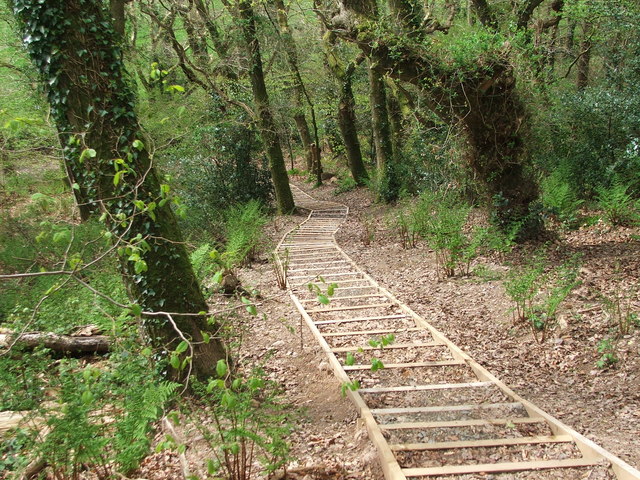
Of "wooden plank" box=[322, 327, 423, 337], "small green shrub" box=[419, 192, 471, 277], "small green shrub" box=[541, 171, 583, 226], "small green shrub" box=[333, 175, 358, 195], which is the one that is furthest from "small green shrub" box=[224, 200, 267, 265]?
"small green shrub" box=[333, 175, 358, 195]

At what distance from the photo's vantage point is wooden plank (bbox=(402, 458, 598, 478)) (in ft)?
9.09

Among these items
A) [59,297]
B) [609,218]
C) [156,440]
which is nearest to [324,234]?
[609,218]

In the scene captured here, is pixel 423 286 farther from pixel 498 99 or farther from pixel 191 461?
pixel 191 461

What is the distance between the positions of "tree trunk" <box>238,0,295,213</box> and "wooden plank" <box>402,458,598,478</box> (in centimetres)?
1210

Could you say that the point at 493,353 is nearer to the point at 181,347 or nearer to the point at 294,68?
the point at 181,347

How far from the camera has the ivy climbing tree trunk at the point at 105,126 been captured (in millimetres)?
3455

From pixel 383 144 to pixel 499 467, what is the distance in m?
12.8

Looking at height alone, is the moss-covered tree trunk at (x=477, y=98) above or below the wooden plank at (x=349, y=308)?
above

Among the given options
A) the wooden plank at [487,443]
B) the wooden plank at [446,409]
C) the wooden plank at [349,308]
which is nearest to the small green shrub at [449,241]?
the wooden plank at [349,308]

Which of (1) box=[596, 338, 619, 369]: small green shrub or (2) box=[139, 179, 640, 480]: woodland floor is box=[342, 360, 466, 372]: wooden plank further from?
(1) box=[596, 338, 619, 369]: small green shrub

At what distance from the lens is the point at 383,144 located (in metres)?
14.8

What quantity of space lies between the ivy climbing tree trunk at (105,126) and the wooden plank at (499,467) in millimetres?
1858

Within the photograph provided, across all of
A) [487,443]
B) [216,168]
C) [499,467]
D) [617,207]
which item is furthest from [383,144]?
[499,467]

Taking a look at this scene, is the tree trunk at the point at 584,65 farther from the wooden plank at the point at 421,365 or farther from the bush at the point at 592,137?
the wooden plank at the point at 421,365
